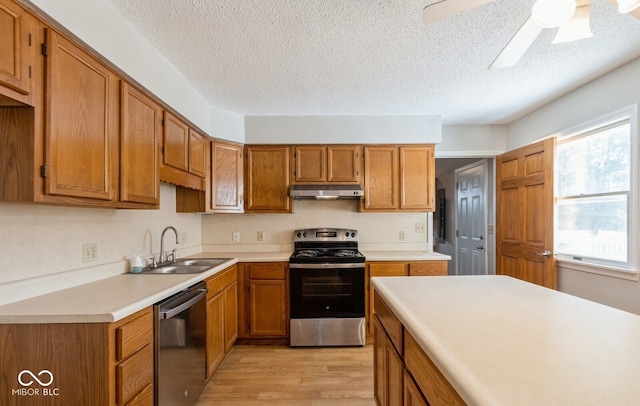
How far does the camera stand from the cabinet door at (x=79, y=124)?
1325 millimetres

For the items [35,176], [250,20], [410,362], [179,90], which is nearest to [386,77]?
[250,20]

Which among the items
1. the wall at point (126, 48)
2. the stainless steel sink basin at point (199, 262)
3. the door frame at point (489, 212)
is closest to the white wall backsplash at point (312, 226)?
the stainless steel sink basin at point (199, 262)

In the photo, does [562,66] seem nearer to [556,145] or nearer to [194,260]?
[556,145]

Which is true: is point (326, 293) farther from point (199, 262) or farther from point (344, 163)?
point (344, 163)

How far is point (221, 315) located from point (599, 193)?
342 centimetres

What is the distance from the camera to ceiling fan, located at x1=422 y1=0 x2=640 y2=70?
3.64 feet

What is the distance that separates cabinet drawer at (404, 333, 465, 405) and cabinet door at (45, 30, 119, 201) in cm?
166

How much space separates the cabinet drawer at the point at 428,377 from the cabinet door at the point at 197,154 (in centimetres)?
234

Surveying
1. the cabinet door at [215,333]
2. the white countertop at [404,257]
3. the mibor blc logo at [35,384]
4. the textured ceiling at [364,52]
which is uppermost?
the textured ceiling at [364,52]

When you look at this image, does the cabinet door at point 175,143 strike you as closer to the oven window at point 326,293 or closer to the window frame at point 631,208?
the oven window at point 326,293

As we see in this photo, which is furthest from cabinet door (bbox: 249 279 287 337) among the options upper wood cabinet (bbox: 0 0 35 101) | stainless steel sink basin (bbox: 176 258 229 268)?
upper wood cabinet (bbox: 0 0 35 101)

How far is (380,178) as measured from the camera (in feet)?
11.5

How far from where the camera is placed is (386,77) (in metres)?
2.56

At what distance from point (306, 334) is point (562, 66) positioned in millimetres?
3216
